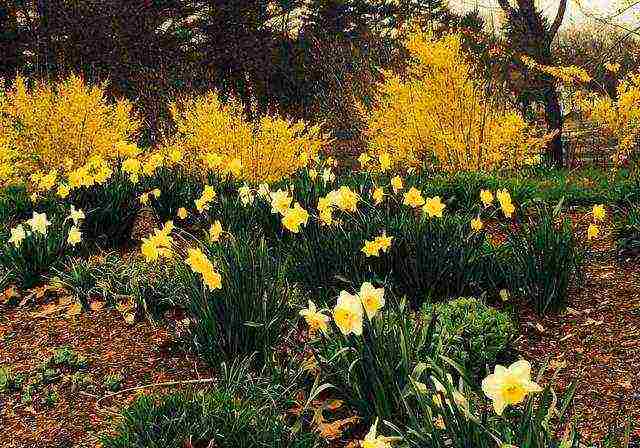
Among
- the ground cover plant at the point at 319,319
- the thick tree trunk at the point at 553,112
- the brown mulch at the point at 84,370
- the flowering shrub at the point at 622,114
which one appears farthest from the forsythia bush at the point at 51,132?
the thick tree trunk at the point at 553,112

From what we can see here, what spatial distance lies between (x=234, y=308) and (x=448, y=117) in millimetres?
7812

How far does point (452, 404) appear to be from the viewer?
210 cm

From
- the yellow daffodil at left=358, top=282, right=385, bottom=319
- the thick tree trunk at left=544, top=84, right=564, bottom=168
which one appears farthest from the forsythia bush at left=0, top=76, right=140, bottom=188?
the thick tree trunk at left=544, top=84, right=564, bottom=168

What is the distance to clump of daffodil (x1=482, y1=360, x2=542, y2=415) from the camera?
1.85 meters

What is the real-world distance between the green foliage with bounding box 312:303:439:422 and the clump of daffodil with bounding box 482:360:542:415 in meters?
0.75

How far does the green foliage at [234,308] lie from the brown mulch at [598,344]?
4.38 ft

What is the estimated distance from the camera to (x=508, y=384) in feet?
6.09

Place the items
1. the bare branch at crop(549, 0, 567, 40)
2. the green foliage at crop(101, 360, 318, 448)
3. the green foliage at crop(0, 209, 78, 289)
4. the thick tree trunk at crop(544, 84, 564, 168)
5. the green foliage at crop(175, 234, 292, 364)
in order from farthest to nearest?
the thick tree trunk at crop(544, 84, 564, 168)
the bare branch at crop(549, 0, 567, 40)
the green foliage at crop(0, 209, 78, 289)
the green foliage at crop(175, 234, 292, 364)
the green foliage at crop(101, 360, 318, 448)

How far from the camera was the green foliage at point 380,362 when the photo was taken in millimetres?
2709

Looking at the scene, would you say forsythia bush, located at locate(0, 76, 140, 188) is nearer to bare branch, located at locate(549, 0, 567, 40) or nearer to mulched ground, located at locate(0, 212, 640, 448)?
mulched ground, located at locate(0, 212, 640, 448)

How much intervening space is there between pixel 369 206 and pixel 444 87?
630 centimetres

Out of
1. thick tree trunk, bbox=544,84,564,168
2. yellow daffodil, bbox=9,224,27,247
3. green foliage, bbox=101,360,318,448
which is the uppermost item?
green foliage, bbox=101,360,318,448

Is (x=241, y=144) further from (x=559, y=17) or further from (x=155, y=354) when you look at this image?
(x=559, y=17)

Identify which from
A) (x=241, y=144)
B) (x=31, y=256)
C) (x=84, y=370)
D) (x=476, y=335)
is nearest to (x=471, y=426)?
(x=476, y=335)
